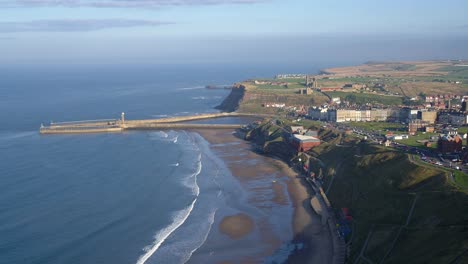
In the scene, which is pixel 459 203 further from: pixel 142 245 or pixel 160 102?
pixel 160 102

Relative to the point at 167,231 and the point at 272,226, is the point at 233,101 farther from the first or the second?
the point at 167,231

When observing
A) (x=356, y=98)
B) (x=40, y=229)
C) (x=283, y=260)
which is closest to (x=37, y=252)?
(x=40, y=229)

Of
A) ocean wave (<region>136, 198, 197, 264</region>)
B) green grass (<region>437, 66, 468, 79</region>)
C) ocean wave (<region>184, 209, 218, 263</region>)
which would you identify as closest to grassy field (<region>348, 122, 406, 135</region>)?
ocean wave (<region>184, 209, 218, 263</region>)

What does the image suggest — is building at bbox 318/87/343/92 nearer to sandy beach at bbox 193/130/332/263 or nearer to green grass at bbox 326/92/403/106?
green grass at bbox 326/92/403/106

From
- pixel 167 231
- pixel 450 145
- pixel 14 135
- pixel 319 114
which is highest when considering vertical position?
pixel 450 145

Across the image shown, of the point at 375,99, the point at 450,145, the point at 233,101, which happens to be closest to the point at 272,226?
the point at 450,145

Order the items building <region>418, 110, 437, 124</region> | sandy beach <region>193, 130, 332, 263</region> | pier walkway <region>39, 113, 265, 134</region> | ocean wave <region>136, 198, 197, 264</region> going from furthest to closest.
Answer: pier walkway <region>39, 113, 265, 134</region> → building <region>418, 110, 437, 124</region> → sandy beach <region>193, 130, 332, 263</region> → ocean wave <region>136, 198, 197, 264</region>

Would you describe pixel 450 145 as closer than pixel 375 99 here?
Yes
